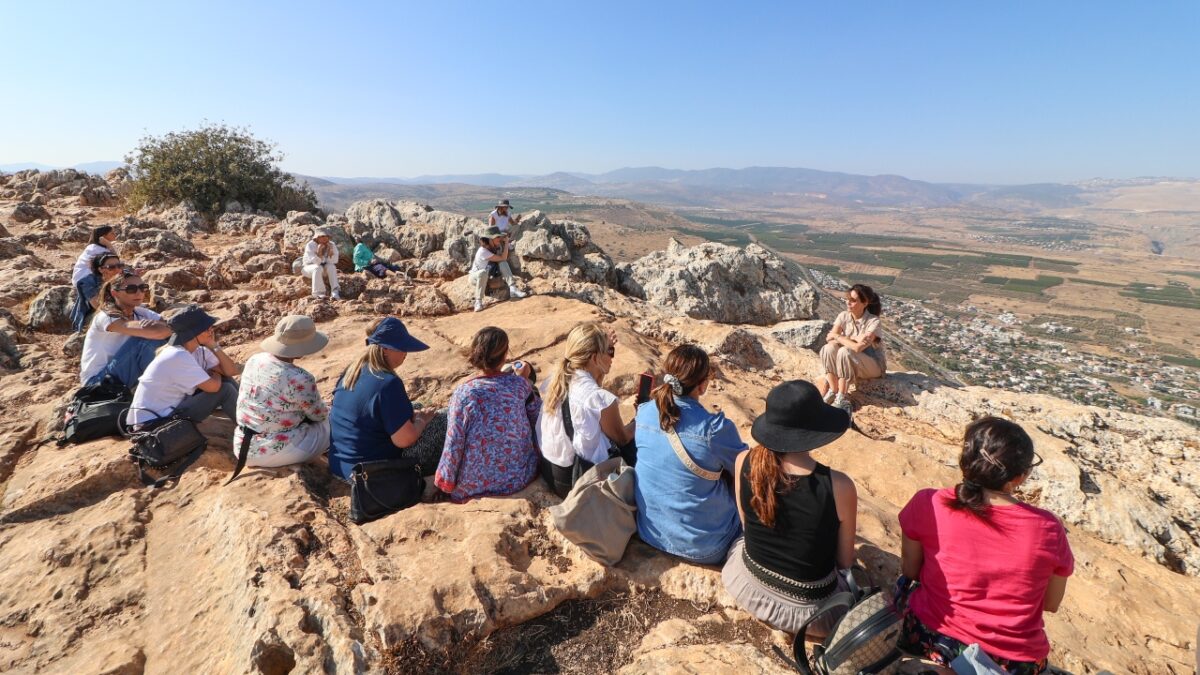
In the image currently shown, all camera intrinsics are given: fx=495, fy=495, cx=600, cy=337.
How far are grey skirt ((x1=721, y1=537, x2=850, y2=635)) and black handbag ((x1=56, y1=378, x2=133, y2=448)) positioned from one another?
20.9 feet

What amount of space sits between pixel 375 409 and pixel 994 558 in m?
4.35

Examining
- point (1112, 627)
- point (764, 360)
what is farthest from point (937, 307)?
point (1112, 627)

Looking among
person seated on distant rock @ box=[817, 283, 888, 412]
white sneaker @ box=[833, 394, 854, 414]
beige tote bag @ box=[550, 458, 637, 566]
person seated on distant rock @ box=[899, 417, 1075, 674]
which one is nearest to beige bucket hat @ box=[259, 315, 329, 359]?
beige tote bag @ box=[550, 458, 637, 566]

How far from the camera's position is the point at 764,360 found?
9336 mm

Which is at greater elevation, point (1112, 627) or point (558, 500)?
point (558, 500)

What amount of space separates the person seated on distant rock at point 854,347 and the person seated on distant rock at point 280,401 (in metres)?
6.64

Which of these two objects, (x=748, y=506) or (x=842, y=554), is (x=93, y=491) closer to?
(x=748, y=506)

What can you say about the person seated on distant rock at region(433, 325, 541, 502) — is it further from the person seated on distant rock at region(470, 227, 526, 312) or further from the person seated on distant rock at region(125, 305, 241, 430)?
the person seated on distant rock at region(470, 227, 526, 312)

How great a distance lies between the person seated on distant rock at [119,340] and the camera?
5715 mm

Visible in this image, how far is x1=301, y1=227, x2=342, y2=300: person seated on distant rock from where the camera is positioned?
10.4m

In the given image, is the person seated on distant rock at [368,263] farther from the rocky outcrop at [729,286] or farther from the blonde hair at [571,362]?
the blonde hair at [571,362]

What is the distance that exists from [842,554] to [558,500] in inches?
90.9

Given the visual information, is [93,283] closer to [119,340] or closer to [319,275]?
[119,340]

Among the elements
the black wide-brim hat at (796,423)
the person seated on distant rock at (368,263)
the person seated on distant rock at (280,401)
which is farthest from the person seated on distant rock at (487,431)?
Result: the person seated on distant rock at (368,263)
